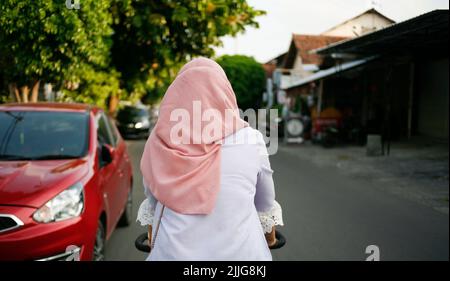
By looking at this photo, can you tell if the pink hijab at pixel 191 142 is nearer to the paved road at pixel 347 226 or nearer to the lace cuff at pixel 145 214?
the lace cuff at pixel 145 214

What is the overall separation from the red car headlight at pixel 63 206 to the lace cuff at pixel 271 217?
1971 millimetres

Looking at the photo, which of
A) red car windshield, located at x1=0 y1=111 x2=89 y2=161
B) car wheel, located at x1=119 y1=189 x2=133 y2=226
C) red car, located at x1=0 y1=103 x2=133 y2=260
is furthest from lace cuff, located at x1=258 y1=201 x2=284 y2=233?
car wheel, located at x1=119 y1=189 x2=133 y2=226

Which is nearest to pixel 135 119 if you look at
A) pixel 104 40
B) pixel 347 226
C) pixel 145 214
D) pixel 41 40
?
pixel 104 40

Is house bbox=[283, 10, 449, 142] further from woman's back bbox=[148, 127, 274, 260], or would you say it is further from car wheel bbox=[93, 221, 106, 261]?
woman's back bbox=[148, 127, 274, 260]

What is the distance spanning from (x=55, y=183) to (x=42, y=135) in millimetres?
996

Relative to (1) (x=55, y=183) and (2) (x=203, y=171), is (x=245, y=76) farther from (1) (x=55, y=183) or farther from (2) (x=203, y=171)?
(2) (x=203, y=171)

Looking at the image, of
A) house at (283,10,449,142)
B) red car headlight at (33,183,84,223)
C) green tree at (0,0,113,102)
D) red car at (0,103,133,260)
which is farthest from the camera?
house at (283,10,449,142)

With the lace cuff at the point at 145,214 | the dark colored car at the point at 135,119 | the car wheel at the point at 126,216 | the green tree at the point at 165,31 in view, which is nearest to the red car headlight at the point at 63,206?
the lace cuff at the point at 145,214

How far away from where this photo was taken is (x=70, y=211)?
12.2 feet

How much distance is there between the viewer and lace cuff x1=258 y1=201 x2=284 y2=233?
88.1 inches

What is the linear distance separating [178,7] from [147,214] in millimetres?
6130

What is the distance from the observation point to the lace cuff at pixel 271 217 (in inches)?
88.1

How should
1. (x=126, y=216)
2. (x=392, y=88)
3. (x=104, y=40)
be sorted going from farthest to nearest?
(x=392, y=88) → (x=104, y=40) → (x=126, y=216)

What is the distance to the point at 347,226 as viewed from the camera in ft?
21.8
